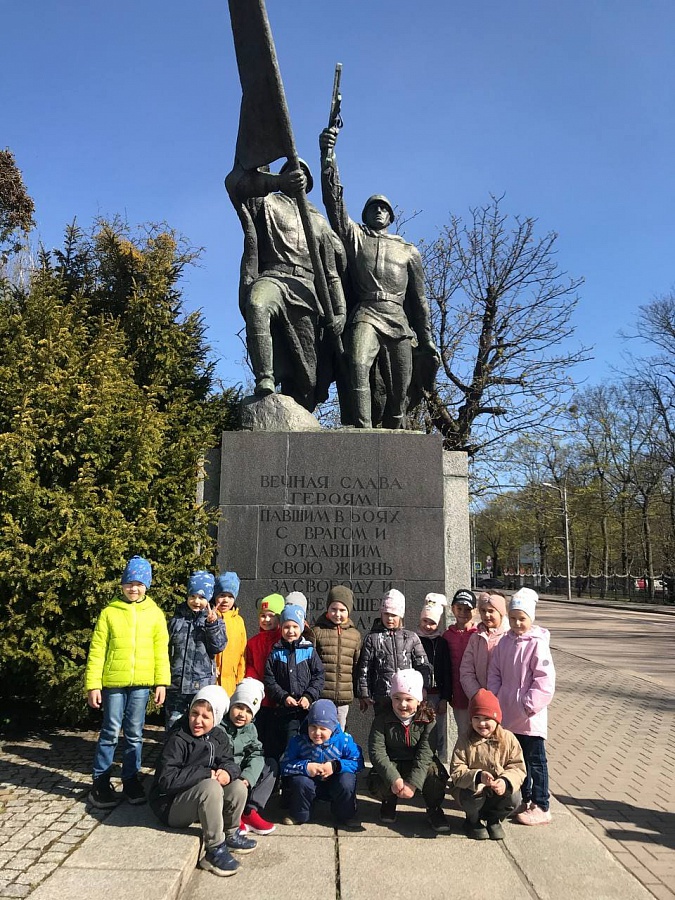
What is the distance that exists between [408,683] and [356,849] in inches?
37.0

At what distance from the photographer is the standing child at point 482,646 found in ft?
15.2

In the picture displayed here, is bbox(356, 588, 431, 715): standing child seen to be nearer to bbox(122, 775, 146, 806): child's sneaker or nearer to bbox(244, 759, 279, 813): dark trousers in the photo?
bbox(244, 759, 279, 813): dark trousers

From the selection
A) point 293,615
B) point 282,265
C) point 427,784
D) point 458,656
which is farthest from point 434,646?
point 282,265

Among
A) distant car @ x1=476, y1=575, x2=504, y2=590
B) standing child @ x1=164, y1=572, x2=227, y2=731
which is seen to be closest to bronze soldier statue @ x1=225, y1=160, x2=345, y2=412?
standing child @ x1=164, y1=572, x2=227, y2=731

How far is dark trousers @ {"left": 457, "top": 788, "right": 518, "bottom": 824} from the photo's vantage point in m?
3.89

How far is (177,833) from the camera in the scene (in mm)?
3621

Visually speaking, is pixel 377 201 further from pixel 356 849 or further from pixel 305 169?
pixel 356 849

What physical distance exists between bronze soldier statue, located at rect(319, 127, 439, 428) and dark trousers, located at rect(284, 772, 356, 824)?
11.3 ft

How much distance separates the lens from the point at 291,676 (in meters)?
4.43

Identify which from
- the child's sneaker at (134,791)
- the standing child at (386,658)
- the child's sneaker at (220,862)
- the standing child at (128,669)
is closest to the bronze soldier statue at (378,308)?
the standing child at (386,658)

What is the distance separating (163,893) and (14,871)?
832mm

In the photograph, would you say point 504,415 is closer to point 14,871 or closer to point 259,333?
point 259,333

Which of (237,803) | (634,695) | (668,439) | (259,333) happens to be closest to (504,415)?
(634,695)

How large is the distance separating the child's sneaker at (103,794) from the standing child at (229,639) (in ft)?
3.01
